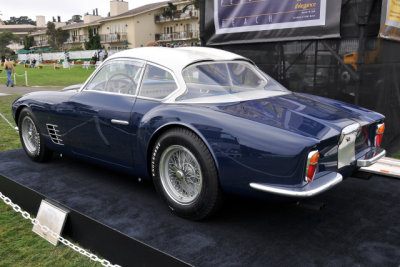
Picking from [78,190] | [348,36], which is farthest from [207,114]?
[348,36]

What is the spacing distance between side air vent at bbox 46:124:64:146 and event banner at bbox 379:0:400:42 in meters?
4.00

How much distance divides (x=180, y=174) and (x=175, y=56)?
1049mm

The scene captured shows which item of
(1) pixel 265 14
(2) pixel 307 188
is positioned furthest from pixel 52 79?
(2) pixel 307 188

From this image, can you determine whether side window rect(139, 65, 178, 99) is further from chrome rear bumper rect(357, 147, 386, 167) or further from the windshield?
chrome rear bumper rect(357, 147, 386, 167)

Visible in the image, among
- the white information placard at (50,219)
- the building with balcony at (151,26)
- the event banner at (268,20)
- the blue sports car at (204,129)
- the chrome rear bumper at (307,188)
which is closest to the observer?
the chrome rear bumper at (307,188)

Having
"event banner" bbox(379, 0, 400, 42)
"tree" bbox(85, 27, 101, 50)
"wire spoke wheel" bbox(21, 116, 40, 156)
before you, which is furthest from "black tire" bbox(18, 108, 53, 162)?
"tree" bbox(85, 27, 101, 50)

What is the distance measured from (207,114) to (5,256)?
182 centimetres

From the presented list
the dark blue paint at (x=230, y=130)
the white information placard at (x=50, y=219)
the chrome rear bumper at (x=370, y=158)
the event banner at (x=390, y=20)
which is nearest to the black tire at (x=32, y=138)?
the dark blue paint at (x=230, y=130)

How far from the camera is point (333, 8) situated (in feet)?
15.7

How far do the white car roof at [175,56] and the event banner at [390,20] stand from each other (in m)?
2.23

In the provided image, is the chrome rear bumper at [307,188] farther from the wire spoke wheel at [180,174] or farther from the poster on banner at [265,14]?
the poster on banner at [265,14]

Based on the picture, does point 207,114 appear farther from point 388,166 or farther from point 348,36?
point 348,36

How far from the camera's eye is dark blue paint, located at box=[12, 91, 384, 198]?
2.12 meters

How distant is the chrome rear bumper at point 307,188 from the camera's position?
205cm
